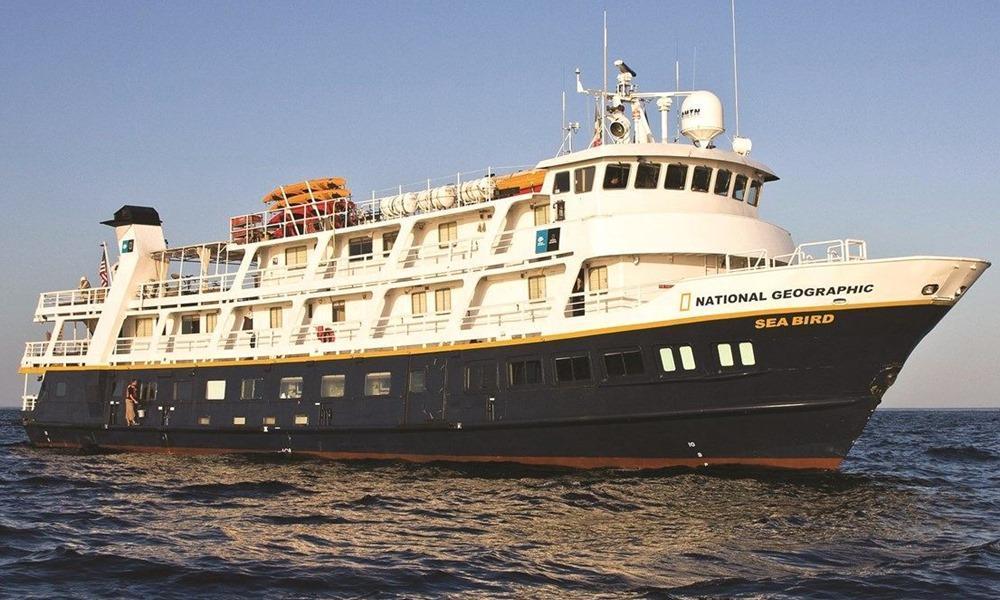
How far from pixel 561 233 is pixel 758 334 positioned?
560cm

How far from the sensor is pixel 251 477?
21484 millimetres

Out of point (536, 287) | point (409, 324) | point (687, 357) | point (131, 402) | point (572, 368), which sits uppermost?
point (536, 287)

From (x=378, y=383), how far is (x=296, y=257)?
6863mm

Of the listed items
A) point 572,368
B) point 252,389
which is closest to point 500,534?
point 572,368

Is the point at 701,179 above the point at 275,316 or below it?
above

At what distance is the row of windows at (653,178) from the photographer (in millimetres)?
22500

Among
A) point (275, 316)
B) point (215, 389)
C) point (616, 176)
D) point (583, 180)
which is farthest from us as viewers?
point (275, 316)

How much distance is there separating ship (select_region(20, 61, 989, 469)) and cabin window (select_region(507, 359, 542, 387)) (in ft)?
0.18

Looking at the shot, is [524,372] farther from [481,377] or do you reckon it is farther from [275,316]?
[275,316]

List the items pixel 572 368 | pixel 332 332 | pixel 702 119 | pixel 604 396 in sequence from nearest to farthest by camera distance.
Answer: pixel 604 396 < pixel 572 368 < pixel 702 119 < pixel 332 332

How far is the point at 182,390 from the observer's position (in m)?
28.1

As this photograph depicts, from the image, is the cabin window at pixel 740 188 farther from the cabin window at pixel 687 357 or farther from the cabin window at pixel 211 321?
the cabin window at pixel 211 321

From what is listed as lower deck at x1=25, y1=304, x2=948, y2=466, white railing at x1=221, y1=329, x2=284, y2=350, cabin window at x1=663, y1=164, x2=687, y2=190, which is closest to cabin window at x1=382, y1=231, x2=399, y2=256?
lower deck at x1=25, y1=304, x2=948, y2=466

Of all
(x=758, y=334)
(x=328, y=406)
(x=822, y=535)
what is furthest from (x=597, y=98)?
(x=822, y=535)
